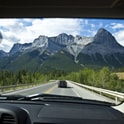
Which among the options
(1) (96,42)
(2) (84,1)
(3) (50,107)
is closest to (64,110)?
(3) (50,107)

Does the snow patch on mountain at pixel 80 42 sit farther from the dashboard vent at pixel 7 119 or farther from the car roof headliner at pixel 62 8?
the dashboard vent at pixel 7 119

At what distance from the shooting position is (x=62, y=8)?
991 centimetres

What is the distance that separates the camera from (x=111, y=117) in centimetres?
327

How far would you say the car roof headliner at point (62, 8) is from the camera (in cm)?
925

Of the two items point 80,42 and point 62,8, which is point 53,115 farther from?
point 80,42

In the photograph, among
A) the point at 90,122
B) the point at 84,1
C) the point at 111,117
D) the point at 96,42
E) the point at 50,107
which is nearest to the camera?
the point at 90,122

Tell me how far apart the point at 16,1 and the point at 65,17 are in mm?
2078

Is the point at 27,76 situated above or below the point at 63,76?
below

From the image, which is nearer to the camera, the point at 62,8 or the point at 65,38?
the point at 62,8

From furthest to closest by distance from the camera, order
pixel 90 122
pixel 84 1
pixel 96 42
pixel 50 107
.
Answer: pixel 96 42 < pixel 84 1 < pixel 50 107 < pixel 90 122

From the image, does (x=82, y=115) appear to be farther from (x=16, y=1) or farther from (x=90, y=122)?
(x=16, y=1)

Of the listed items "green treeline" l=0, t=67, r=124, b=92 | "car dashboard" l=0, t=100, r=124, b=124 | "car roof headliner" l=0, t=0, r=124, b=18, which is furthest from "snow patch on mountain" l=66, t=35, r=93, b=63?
"car dashboard" l=0, t=100, r=124, b=124

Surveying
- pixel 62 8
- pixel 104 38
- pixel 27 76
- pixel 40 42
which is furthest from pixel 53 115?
pixel 27 76

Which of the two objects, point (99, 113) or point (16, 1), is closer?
point (99, 113)
